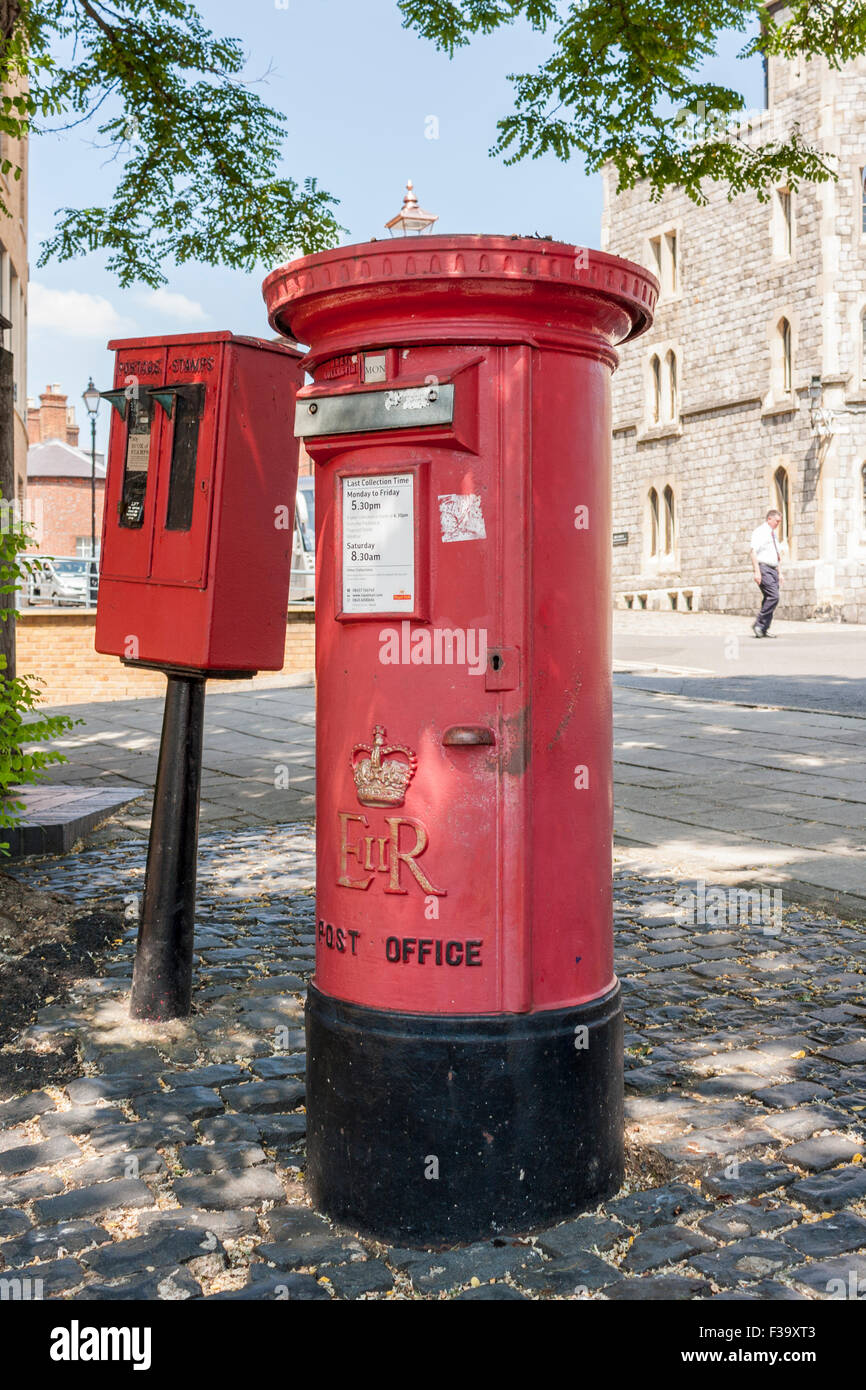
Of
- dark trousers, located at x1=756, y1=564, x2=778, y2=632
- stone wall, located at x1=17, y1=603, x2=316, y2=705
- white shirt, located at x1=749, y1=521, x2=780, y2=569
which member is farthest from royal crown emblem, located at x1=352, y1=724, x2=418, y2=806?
white shirt, located at x1=749, y1=521, x2=780, y2=569

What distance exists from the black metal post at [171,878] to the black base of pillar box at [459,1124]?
1.32 m

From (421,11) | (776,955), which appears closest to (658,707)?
(421,11)

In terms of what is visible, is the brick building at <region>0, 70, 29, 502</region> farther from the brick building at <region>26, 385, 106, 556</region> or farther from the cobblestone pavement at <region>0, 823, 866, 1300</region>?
the brick building at <region>26, 385, 106, 556</region>

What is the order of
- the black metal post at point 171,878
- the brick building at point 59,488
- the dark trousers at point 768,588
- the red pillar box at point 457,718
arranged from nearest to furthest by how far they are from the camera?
the red pillar box at point 457,718, the black metal post at point 171,878, the dark trousers at point 768,588, the brick building at point 59,488

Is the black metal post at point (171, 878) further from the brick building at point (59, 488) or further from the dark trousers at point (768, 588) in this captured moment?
the brick building at point (59, 488)

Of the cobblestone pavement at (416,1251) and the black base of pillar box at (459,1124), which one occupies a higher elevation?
the black base of pillar box at (459,1124)

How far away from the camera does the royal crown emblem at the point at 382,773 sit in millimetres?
2883

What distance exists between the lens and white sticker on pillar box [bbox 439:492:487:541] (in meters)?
2.86

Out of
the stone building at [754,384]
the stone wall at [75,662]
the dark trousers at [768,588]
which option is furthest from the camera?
the stone building at [754,384]

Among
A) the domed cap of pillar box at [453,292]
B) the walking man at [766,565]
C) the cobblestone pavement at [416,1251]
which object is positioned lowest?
the cobblestone pavement at [416,1251]

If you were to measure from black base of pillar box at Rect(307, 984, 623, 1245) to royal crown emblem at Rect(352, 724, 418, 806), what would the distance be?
1.60 feet

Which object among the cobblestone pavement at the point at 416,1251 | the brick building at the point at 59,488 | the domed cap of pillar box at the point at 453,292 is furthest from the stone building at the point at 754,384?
the brick building at the point at 59,488

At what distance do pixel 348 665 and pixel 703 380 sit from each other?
3117cm
